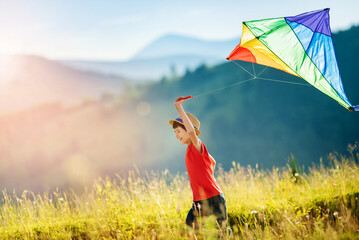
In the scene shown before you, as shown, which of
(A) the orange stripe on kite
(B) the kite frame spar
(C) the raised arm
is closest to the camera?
(C) the raised arm

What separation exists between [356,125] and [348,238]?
17826mm

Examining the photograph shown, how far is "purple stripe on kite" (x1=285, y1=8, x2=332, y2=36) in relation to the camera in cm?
461

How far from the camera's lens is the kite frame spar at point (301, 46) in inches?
176

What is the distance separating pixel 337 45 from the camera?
2197cm

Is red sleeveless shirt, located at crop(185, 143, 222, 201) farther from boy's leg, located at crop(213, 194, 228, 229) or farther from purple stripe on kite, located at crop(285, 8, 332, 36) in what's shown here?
purple stripe on kite, located at crop(285, 8, 332, 36)

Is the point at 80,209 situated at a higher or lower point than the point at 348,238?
higher

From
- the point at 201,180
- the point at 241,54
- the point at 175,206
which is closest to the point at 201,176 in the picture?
the point at 201,180

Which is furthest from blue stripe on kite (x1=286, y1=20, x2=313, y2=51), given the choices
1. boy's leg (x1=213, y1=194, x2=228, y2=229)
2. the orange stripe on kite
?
boy's leg (x1=213, y1=194, x2=228, y2=229)

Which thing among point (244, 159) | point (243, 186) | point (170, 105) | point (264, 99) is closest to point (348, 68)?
point (264, 99)

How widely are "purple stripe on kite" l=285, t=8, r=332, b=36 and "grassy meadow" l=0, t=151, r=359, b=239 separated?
7.78 feet

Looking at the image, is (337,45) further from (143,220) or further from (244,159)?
(143,220)

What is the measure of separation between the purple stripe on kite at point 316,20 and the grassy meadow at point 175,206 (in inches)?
93.4

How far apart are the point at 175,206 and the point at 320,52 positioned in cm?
308

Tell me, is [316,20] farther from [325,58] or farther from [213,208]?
[213,208]
